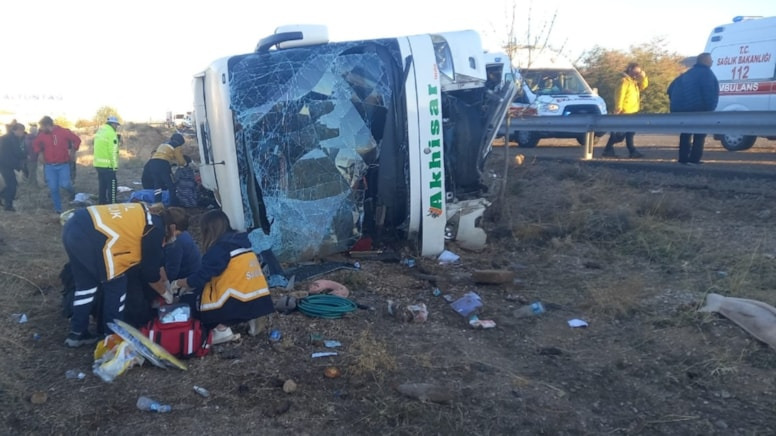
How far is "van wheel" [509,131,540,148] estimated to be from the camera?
14.6 meters

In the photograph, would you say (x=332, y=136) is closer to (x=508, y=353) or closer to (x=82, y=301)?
(x=82, y=301)

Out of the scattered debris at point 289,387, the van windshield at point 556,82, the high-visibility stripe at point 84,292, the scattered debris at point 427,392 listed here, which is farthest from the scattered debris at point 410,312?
the van windshield at point 556,82

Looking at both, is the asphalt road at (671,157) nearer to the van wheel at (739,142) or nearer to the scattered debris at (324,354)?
the van wheel at (739,142)

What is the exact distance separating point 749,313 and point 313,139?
385 cm

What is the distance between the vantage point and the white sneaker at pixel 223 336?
4402 millimetres

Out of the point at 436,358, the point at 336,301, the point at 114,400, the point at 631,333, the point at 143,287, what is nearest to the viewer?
the point at 114,400

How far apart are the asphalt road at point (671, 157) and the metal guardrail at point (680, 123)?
0.53 metres

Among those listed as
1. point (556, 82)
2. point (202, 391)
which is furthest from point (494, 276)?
point (556, 82)

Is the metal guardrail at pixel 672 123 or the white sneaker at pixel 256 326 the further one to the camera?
the metal guardrail at pixel 672 123

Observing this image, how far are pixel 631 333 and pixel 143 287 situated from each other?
3604 mm

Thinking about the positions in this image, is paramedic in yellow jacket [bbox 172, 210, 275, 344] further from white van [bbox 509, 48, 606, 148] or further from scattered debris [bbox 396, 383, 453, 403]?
white van [bbox 509, 48, 606, 148]

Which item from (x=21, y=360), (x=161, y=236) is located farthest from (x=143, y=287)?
(x=21, y=360)

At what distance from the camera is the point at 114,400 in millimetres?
3697

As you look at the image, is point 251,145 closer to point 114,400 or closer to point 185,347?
point 185,347
